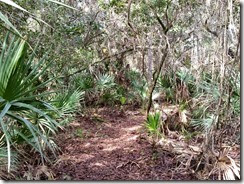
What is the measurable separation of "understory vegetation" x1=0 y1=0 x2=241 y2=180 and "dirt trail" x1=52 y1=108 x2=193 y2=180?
0.39 feet

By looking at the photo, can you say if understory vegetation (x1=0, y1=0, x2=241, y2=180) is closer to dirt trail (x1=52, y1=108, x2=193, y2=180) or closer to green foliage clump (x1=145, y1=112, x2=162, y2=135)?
green foliage clump (x1=145, y1=112, x2=162, y2=135)

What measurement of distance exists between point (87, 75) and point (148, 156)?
2.93 m

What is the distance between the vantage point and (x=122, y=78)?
606cm

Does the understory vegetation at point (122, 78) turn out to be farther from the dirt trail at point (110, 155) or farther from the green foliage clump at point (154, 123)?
the dirt trail at point (110, 155)

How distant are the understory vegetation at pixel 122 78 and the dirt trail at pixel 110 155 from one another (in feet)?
0.39

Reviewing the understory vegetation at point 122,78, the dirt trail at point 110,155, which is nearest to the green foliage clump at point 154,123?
the understory vegetation at point 122,78

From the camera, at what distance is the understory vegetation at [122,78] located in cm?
181

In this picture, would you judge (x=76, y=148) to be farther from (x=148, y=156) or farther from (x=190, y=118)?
(x=190, y=118)

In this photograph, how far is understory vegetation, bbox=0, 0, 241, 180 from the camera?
71.4 inches

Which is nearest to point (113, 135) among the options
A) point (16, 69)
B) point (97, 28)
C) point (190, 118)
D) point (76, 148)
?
point (76, 148)

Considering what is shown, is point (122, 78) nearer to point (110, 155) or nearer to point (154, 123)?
point (154, 123)

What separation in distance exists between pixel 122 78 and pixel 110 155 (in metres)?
2.93

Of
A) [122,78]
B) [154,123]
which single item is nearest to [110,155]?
[154,123]

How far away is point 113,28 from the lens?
17.6 ft
